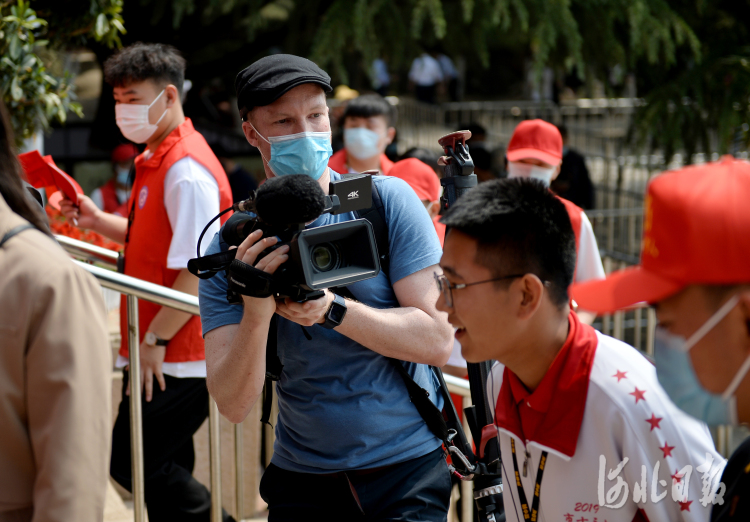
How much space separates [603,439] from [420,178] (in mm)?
2893

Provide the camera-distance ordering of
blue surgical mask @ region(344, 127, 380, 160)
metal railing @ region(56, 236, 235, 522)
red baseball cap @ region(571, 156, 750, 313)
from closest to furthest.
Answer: red baseball cap @ region(571, 156, 750, 313), metal railing @ region(56, 236, 235, 522), blue surgical mask @ region(344, 127, 380, 160)

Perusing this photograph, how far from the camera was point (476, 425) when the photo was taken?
2529 mm

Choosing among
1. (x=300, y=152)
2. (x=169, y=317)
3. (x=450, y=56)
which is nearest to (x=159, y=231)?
(x=169, y=317)

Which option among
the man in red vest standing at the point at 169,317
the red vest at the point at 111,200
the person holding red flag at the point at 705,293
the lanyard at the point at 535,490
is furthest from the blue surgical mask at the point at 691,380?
the red vest at the point at 111,200

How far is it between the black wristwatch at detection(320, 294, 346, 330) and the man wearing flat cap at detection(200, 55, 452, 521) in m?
0.01

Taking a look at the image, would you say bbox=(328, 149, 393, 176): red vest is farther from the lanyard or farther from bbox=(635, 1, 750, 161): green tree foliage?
bbox=(635, 1, 750, 161): green tree foliage

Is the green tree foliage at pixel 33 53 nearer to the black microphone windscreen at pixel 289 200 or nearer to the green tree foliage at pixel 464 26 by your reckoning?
the green tree foliage at pixel 464 26

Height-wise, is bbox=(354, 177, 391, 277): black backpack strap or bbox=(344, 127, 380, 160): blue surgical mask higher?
bbox=(354, 177, 391, 277): black backpack strap

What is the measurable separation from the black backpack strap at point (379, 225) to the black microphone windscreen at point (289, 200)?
1.11ft

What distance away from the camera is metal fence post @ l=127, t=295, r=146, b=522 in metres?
3.18

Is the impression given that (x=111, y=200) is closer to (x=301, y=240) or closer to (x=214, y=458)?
(x=214, y=458)

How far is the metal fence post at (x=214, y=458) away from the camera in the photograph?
332 cm

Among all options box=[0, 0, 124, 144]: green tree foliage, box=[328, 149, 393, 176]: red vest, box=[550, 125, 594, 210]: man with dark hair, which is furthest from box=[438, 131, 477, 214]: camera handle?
box=[550, 125, 594, 210]: man with dark hair

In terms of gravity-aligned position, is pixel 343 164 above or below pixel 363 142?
below
